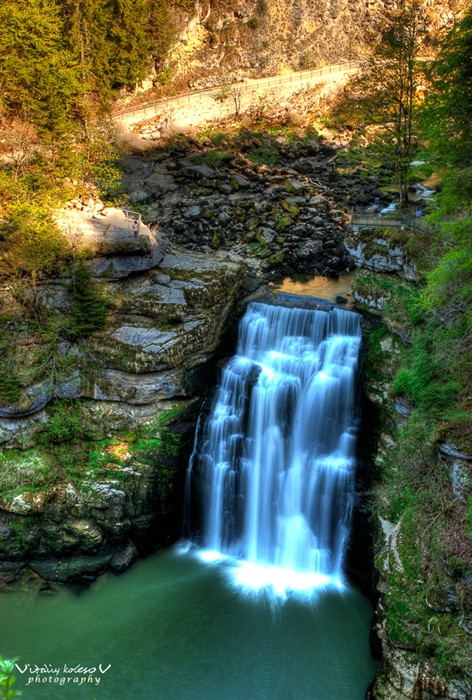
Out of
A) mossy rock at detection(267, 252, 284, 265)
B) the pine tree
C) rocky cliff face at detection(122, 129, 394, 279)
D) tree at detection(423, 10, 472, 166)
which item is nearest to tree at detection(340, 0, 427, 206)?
tree at detection(423, 10, 472, 166)

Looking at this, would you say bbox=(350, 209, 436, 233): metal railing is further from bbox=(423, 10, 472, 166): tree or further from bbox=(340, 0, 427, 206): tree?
bbox=(423, 10, 472, 166): tree

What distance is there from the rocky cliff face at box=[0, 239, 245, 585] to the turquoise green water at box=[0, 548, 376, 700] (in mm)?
1351

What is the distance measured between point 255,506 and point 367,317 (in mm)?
8308

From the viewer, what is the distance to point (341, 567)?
16875 mm

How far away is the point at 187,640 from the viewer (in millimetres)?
14703

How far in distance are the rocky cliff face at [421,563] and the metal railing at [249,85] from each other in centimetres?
3071

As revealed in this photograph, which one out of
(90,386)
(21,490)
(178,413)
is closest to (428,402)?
(178,413)

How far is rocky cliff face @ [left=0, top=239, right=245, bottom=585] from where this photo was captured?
17.1 meters

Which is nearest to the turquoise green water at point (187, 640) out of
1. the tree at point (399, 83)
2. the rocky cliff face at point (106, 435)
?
the rocky cliff face at point (106, 435)

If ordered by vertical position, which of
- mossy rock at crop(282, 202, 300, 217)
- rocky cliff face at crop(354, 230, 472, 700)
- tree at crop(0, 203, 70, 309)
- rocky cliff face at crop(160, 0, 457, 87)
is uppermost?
rocky cliff face at crop(160, 0, 457, 87)

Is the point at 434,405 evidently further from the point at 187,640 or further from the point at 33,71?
the point at 33,71

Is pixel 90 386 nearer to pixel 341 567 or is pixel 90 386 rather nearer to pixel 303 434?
pixel 303 434

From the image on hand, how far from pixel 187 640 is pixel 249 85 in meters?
41.4

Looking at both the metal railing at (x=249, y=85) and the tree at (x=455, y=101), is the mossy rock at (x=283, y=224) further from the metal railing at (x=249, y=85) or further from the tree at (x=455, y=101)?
the metal railing at (x=249, y=85)
